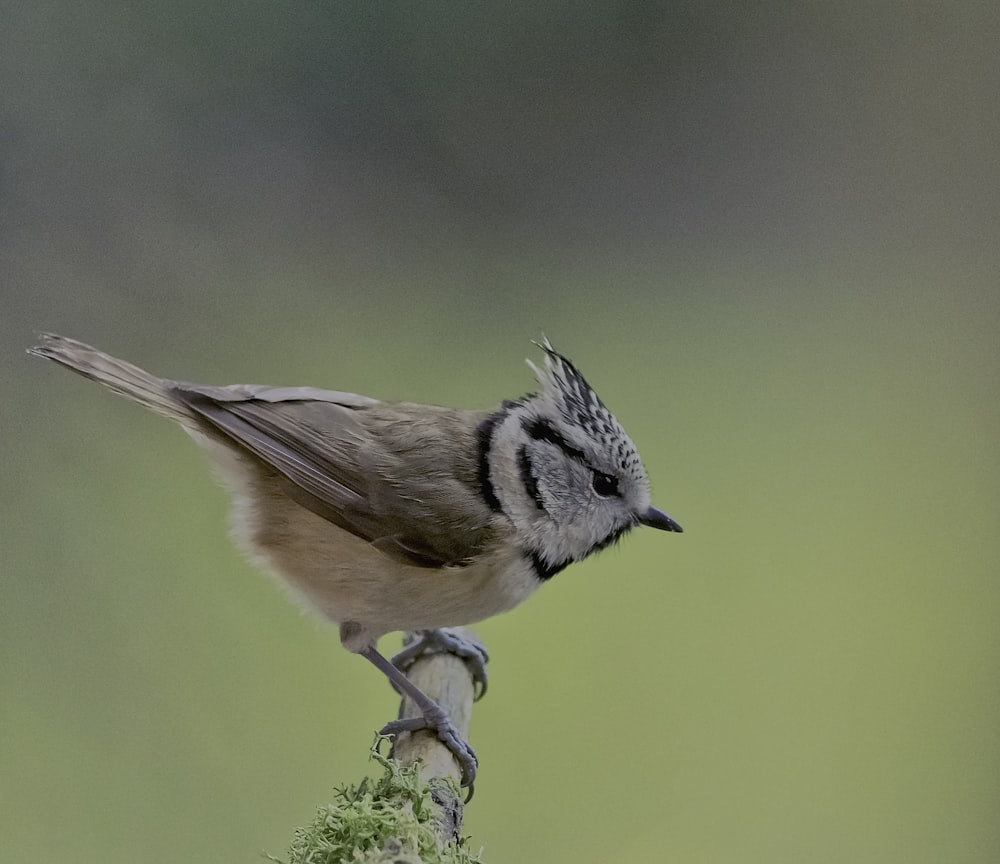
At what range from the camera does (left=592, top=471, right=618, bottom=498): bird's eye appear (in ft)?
4.28

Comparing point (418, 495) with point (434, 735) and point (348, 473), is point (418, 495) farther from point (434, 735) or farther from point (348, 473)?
point (434, 735)

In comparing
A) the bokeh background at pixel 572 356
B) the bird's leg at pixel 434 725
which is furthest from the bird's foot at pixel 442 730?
the bokeh background at pixel 572 356

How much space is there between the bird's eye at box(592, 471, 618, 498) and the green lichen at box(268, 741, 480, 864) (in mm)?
468

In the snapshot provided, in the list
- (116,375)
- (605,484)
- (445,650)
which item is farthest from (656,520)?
(116,375)

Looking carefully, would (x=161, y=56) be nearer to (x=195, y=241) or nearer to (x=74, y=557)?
(x=195, y=241)

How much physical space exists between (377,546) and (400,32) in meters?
1.30

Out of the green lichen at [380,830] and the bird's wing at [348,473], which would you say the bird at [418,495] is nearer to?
the bird's wing at [348,473]

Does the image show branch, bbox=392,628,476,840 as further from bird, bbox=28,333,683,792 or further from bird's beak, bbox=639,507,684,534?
bird's beak, bbox=639,507,684,534

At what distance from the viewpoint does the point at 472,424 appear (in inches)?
54.6

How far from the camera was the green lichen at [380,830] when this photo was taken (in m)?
0.89

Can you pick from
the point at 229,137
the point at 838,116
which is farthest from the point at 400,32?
the point at 838,116

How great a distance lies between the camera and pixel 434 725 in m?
1.28

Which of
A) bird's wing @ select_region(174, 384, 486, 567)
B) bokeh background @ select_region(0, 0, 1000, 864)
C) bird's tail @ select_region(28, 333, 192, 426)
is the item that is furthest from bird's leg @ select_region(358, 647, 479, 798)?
bokeh background @ select_region(0, 0, 1000, 864)

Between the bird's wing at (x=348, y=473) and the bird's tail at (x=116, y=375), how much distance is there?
20 mm
